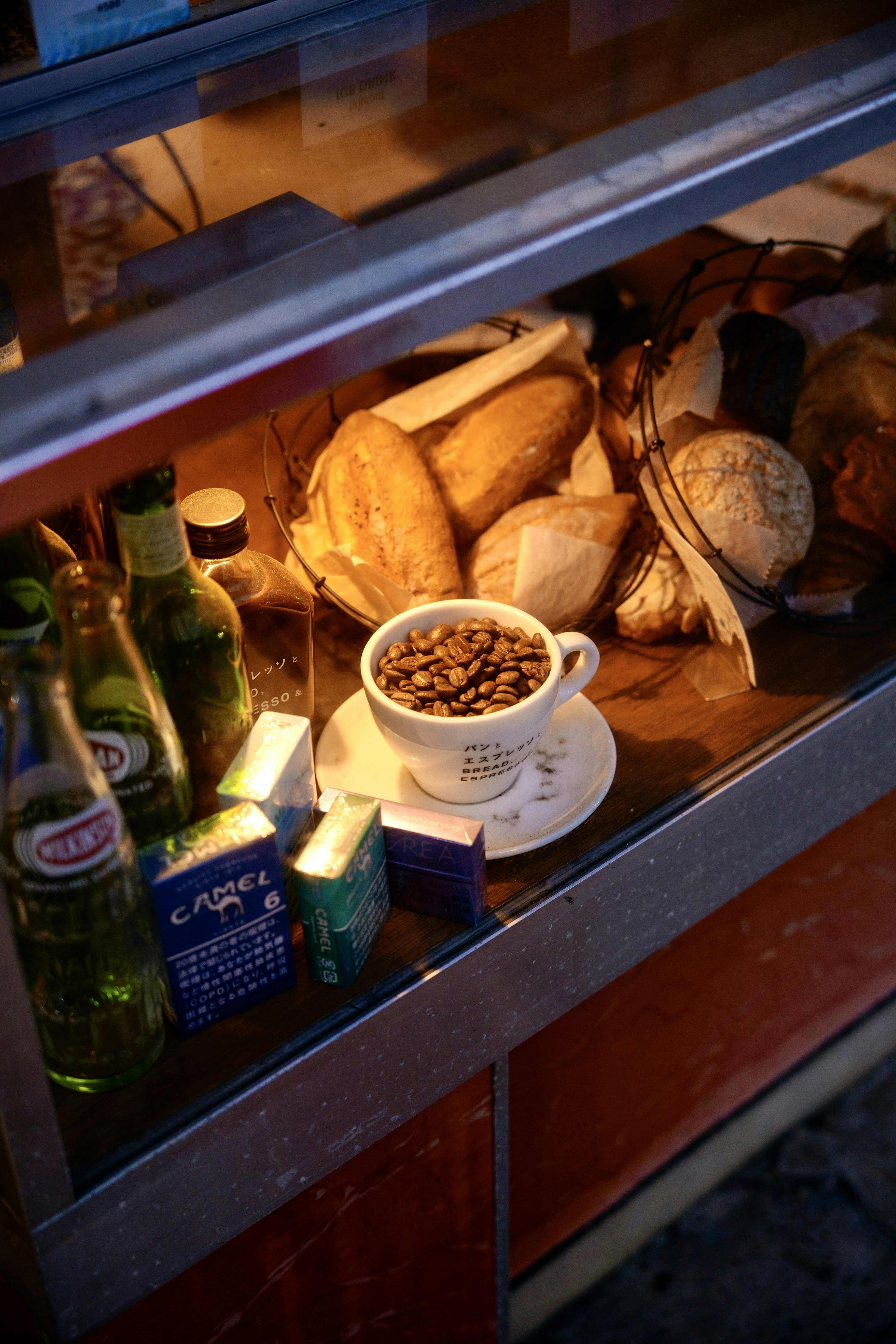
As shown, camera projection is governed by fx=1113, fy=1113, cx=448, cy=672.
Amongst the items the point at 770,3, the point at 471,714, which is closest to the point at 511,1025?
the point at 471,714

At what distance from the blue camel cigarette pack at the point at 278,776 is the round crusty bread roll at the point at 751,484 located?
51cm

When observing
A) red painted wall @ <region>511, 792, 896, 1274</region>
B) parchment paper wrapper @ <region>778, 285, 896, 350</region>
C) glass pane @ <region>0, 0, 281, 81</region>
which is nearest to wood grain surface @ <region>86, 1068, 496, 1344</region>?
red painted wall @ <region>511, 792, 896, 1274</region>

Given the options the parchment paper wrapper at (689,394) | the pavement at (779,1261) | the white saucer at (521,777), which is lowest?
the pavement at (779,1261)

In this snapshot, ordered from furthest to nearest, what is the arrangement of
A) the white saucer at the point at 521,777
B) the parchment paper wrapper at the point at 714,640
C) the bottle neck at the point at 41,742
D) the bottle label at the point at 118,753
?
the parchment paper wrapper at the point at 714,640 < the white saucer at the point at 521,777 < the bottle label at the point at 118,753 < the bottle neck at the point at 41,742

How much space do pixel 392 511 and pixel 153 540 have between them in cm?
41

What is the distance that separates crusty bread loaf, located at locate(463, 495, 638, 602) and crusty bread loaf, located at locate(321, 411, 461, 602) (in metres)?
0.03

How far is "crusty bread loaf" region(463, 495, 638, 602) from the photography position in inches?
44.6

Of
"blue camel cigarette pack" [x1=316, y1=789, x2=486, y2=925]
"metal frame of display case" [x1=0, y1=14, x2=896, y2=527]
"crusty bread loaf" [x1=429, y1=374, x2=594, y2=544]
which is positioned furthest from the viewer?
"crusty bread loaf" [x1=429, y1=374, x2=594, y2=544]

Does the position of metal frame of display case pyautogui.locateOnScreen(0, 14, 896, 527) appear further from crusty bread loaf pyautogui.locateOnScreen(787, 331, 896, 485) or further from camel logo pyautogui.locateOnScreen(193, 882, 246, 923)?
crusty bread loaf pyautogui.locateOnScreen(787, 331, 896, 485)

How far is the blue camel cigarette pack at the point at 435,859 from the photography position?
0.86 metres

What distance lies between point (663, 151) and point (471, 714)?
1.41ft

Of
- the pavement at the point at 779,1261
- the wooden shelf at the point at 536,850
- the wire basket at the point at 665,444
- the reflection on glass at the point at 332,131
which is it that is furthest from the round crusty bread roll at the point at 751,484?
the pavement at the point at 779,1261

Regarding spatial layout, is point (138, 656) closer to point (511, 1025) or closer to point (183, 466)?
point (511, 1025)

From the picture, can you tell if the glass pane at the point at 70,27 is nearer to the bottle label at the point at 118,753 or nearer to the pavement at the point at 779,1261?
the bottle label at the point at 118,753
